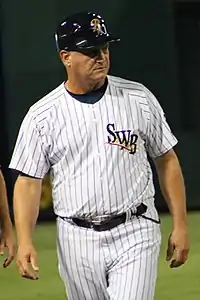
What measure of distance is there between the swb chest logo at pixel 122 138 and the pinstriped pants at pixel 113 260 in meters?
0.30

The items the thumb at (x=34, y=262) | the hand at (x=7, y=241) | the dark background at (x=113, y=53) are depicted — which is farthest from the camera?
the dark background at (x=113, y=53)

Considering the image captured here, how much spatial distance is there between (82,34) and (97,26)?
0.26 ft

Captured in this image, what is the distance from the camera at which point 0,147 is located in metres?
9.24

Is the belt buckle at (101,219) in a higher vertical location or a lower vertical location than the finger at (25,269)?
higher

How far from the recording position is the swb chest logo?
3.14 m

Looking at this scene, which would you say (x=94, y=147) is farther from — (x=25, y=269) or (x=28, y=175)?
(x=25, y=269)

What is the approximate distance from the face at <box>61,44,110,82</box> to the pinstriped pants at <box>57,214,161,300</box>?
0.61m

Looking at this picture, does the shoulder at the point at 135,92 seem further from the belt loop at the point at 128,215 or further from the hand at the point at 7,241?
the hand at the point at 7,241

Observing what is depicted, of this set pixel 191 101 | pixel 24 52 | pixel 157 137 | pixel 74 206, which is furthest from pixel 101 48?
pixel 191 101

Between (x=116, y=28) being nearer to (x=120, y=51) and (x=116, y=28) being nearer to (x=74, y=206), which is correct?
(x=120, y=51)

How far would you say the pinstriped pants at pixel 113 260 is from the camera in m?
3.13

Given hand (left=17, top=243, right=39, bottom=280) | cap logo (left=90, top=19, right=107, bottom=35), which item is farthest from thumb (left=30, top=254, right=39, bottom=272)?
cap logo (left=90, top=19, right=107, bottom=35)

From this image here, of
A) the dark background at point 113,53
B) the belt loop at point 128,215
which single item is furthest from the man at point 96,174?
the dark background at point 113,53

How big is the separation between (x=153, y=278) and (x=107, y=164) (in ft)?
1.66
